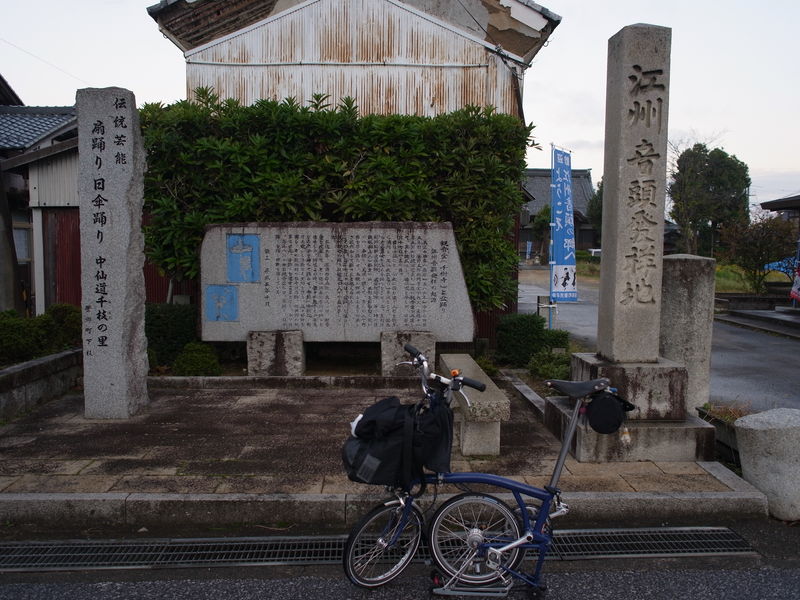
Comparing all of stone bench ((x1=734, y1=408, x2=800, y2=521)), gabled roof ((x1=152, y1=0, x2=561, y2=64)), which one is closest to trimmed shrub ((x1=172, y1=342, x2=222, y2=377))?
stone bench ((x1=734, y1=408, x2=800, y2=521))

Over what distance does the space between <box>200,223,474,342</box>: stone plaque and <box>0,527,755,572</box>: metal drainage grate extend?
493 cm

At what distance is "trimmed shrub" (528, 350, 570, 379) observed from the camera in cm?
896

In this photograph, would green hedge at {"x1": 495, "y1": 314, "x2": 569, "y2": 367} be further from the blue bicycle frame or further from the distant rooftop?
the distant rooftop

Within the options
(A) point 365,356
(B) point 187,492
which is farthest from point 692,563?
(A) point 365,356

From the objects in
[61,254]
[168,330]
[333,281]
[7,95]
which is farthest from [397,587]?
[7,95]

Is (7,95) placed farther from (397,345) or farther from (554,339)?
(554,339)

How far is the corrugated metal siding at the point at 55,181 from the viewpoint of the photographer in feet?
40.2

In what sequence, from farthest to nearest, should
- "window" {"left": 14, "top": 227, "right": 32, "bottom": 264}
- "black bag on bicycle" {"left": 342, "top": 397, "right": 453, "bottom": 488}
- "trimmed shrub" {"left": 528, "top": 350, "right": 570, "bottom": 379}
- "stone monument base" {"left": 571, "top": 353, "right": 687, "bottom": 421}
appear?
"window" {"left": 14, "top": 227, "right": 32, "bottom": 264} → "trimmed shrub" {"left": 528, "top": 350, "right": 570, "bottom": 379} → "stone monument base" {"left": 571, "top": 353, "right": 687, "bottom": 421} → "black bag on bicycle" {"left": 342, "top": 397, "right": 453, "bottom": 488}

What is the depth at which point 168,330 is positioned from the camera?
9.49 metres

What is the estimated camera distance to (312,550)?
4.38 meters

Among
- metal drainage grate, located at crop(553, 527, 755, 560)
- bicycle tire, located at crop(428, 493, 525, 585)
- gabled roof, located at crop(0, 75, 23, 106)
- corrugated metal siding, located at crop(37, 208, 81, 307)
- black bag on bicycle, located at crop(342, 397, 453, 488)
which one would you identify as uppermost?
gabled roof, located at crop(0, 75, 23, 106)

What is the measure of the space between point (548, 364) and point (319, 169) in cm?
492

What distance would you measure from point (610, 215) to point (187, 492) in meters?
4.86

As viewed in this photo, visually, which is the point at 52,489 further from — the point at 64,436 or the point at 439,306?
the point at 439,306
